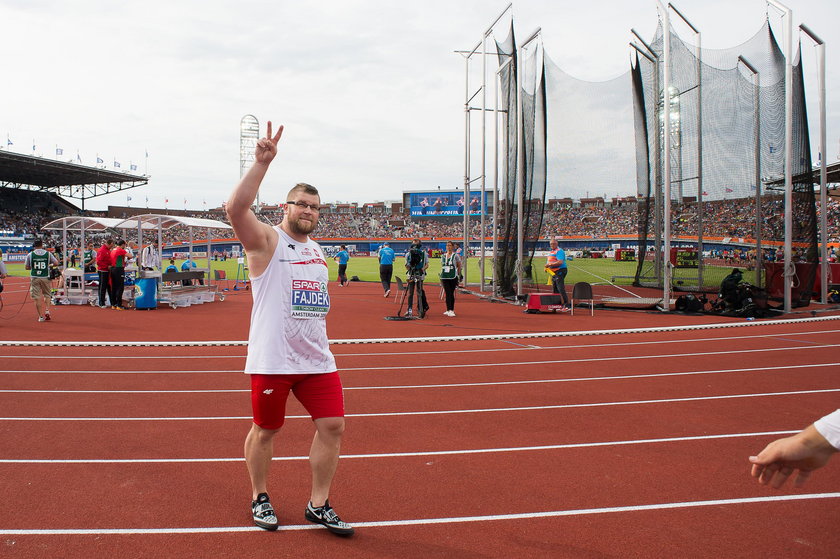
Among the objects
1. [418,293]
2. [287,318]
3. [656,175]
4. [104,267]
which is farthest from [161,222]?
A: [287,318]

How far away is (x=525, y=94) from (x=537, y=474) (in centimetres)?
1392

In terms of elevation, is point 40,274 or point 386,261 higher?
point 386,261

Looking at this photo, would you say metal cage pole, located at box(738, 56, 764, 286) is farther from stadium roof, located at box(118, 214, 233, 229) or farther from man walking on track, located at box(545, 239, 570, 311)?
stadium roof, located at box(118, 214, 233, 229)

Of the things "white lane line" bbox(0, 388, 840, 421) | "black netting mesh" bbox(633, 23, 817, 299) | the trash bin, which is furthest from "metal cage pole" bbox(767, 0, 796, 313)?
the trash bin

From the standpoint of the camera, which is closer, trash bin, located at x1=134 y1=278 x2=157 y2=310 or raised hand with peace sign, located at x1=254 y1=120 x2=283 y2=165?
raised hand with peace sign, located at x1=254 y1=120 x2=283 y2=165

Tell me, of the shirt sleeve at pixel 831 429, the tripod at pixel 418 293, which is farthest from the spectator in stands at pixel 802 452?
the tripod at pixel 418 293

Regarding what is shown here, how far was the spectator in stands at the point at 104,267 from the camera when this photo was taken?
51.6ft

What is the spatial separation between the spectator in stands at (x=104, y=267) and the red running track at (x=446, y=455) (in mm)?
6864

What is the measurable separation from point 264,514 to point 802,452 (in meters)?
2.63

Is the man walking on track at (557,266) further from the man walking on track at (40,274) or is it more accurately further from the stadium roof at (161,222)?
the man walking on track at (40,274)

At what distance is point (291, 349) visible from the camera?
3.26 metres

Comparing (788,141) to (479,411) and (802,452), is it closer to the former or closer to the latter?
(479,411)

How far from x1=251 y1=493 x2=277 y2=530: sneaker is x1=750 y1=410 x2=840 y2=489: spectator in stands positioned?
8.03 feet

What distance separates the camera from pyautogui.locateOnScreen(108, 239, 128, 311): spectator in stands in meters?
15.8
